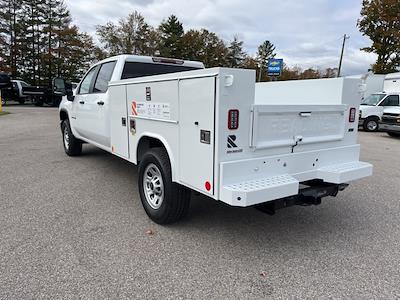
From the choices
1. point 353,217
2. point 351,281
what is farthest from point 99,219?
point 353,217

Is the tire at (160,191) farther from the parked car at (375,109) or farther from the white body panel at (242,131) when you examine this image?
the parked car at (375,109)

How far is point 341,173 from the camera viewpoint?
342 cm

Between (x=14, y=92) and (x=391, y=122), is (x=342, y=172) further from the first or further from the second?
(x=14, y=92)

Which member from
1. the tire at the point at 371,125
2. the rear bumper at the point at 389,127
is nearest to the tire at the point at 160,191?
the rear bumper at the point at 389,127

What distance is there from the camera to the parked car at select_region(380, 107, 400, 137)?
42.3 feet

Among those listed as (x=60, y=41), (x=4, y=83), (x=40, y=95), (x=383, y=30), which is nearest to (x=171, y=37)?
(x=60, y=41)

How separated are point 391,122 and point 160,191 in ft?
41.0

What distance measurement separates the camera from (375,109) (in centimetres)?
1546

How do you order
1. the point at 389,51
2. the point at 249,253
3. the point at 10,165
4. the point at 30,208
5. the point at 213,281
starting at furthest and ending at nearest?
the point at 389,51 → the point at 10,165 → the point at 30,208 → the point at 249,253 → the point at 213,281

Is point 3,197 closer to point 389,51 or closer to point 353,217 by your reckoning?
point 353,217

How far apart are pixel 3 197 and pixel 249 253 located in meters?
3.76

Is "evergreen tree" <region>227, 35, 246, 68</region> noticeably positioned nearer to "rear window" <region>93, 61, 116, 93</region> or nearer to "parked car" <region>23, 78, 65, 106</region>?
"parked car" <region>23, 78, 65, 106</region>

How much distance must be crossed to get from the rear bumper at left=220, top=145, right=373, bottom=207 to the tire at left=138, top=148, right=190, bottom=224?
0.88 metres

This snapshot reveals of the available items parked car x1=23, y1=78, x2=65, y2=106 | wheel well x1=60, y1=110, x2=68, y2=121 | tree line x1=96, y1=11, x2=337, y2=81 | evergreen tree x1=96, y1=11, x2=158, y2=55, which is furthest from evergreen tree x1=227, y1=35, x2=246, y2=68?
wheel well x1=60, y1=110, x2=68, y2=121
